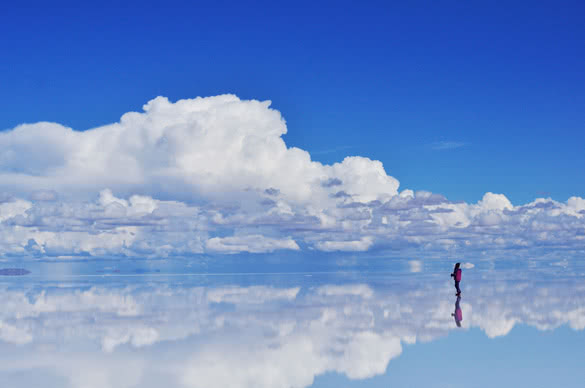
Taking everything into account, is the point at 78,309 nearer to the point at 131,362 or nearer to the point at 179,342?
the point at 179,342

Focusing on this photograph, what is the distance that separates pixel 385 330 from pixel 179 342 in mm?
8008

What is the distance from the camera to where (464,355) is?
19.4 m

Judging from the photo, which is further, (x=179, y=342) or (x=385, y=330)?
(x=385, y=330)

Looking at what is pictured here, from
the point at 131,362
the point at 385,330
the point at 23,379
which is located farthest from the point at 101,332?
the point at 385,330

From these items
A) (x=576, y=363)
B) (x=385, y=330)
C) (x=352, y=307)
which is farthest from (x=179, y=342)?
(x=352, y=307)

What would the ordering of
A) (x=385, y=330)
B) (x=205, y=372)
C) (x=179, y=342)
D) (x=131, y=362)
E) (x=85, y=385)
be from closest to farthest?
(x=85, y=385) → (x=205, y=372) → (x=131, y=362) → (x=179, y=342) → (x=385, y=330)

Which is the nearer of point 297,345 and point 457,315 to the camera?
point 297,345

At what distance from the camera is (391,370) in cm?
1739

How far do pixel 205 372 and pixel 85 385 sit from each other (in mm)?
3068

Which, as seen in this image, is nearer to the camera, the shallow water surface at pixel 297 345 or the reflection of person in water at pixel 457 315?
the shallow water surface at pixel 297 345

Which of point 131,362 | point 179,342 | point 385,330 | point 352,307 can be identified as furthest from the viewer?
point 352,307

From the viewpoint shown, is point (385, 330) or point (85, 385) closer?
point (85, 385)

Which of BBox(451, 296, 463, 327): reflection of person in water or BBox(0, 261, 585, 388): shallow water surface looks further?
BBox(451, 296, 463, 327): reflection of person in water

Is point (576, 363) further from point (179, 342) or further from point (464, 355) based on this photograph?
point (179, 342)
